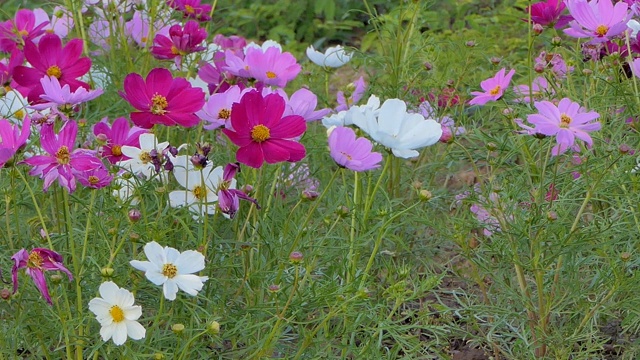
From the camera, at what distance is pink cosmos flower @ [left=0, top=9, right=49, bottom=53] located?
8.31 ft

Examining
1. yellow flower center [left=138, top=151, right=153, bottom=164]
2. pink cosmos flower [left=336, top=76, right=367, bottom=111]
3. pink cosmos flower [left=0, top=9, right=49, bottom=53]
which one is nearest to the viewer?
yellow flower center [left=138, top=151, right=153, bottom=164]

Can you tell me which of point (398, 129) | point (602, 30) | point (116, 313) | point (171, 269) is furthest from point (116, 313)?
point (602, 30)

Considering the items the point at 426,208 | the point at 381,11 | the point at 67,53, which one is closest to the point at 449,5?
the point at 381,11

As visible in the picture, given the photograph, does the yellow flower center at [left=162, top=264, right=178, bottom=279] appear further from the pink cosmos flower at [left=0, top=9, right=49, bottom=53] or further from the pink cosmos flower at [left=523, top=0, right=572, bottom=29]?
the pink cosmos flower at [left=0, top=9, right=49, bottom=53]

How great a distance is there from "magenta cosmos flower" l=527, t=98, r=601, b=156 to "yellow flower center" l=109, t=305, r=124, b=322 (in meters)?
0.71

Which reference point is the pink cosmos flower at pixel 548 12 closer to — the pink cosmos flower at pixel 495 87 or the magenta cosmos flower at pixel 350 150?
the pink cosmos flower at pixel 495 87

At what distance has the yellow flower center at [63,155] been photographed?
154 centimetres

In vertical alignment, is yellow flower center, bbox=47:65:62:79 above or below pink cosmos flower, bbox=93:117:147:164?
above

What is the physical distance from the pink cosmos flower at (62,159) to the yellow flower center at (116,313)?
7.4 inches

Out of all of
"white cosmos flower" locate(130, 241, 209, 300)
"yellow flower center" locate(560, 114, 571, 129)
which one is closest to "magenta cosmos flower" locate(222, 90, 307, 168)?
"white cosmos flower" locate(130, 241, 209, 300)

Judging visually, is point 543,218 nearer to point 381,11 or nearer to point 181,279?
point 181,279

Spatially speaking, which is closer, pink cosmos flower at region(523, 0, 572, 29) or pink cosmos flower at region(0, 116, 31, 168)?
pink cosmos flower at region(0, 116, 31, 168)

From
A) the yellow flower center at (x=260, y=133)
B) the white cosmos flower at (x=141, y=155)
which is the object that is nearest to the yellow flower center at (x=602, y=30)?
the yellow flower center at (x=260, y=133)

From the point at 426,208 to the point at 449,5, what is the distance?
2.60 m
